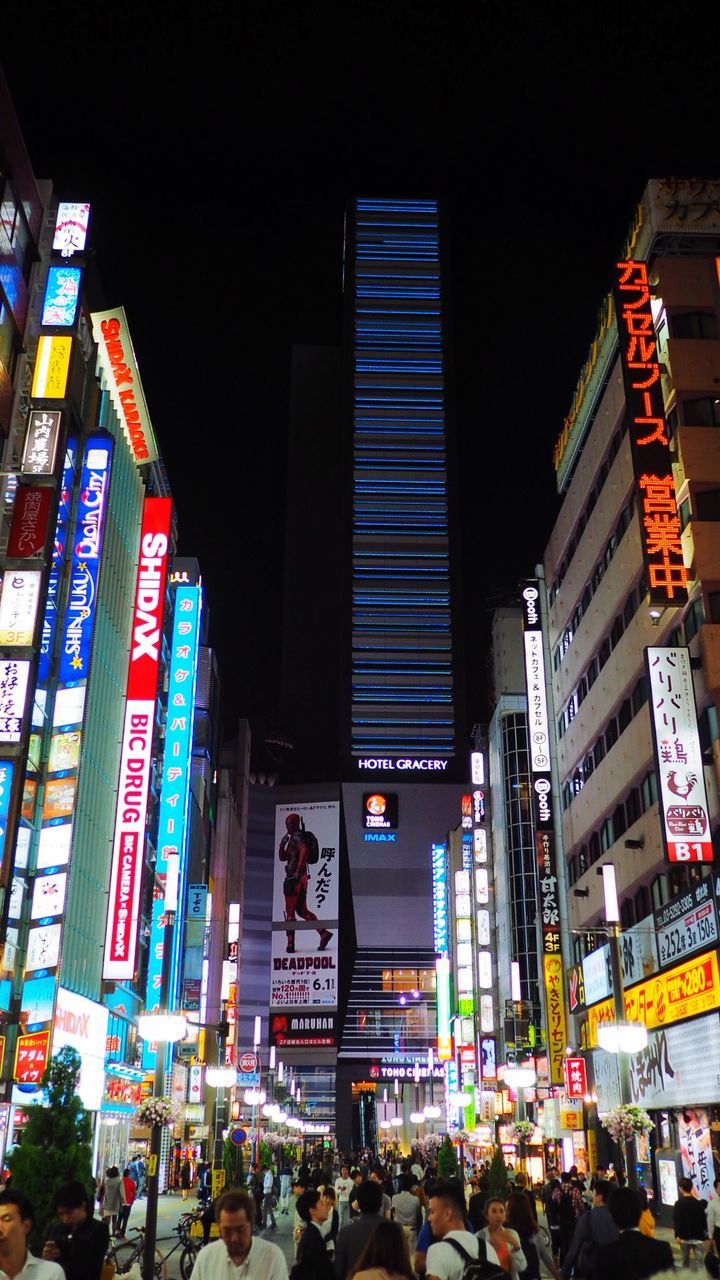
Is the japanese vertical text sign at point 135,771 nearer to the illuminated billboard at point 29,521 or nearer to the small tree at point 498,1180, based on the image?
the illuminated billboard at point 29,521

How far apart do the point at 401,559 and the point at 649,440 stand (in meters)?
113

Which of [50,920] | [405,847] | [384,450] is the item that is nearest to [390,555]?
[384,450]

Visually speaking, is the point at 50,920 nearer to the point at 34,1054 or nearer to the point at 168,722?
the point at 34,1054

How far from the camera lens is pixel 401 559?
145 metres

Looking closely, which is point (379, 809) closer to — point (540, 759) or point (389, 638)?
point (389, 638)

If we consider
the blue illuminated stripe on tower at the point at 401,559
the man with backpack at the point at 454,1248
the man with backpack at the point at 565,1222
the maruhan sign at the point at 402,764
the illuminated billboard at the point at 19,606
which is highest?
the blue illuminated stripe on tower at the point at 401,559

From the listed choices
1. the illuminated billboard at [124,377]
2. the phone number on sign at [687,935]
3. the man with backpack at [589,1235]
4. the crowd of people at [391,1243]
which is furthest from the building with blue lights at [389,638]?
the man with backpack at [589,1235]

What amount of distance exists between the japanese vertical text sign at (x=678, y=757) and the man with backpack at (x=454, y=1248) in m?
23.0

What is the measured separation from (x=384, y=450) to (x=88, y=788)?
10939 cm

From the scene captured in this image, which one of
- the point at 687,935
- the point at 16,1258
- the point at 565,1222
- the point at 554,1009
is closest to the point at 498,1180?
the point at 565,1222

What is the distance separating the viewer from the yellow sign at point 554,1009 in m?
46.3

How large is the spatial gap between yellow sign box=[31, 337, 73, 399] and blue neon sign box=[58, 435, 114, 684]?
5.97 metres

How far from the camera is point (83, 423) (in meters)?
39.8

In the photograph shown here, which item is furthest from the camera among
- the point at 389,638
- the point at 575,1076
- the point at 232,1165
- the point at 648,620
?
the point at 389,638
